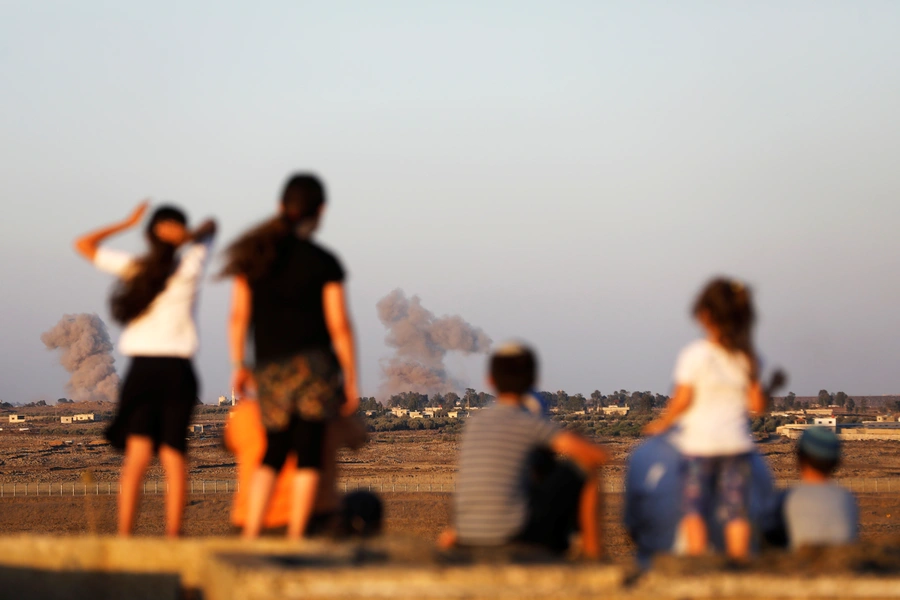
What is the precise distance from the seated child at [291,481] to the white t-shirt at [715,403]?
1678mm

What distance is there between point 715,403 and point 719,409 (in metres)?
0.04

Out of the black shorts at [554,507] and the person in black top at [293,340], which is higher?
the person in black top at [293,340]

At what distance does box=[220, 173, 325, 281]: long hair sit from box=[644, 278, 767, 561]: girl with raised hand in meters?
2.03

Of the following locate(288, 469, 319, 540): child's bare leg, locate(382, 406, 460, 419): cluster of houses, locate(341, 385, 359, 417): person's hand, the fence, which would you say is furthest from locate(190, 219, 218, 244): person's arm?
locate(382, 406, 460, 419): cluster of houses

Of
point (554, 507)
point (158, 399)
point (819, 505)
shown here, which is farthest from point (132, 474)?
point (819, 505)

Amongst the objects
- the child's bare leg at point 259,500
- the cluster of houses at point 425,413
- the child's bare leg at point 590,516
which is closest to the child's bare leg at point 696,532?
the child's bare leg at point 590,516

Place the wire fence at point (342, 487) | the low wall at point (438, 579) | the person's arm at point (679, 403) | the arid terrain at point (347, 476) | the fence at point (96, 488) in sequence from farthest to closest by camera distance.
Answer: the fence at point (96, 488) → the wire fence at point (342, 487) → the arid terrain at point (347, 476) → the person's arm at point (679, 403) → the low wall at point (438, 579)

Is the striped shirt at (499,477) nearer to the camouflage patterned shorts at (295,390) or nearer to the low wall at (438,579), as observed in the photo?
the low wall at (438,579)

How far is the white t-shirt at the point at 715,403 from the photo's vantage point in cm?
575

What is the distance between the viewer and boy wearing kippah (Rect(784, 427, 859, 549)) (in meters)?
5.52

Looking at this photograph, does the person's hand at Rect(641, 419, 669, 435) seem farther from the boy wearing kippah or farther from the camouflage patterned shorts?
the camouflage patterned shorts

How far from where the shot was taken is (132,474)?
6324mm

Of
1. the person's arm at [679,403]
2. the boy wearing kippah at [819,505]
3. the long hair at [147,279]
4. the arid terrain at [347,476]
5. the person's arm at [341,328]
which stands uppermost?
the long hair at [147,279]

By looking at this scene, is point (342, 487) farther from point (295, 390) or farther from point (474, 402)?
point (474, 402)
